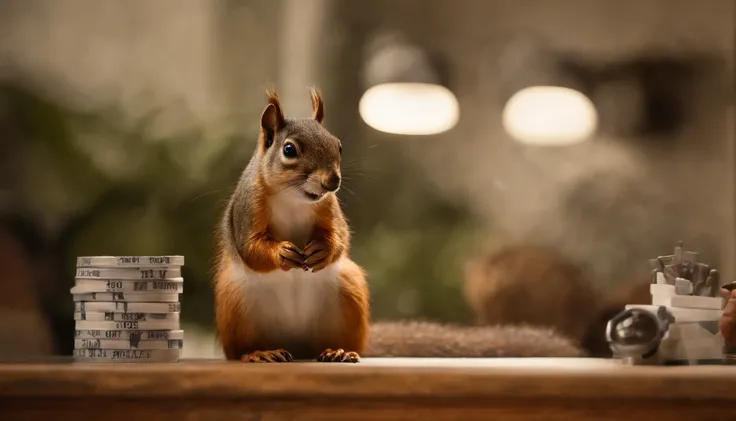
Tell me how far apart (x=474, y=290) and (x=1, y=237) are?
0.91m

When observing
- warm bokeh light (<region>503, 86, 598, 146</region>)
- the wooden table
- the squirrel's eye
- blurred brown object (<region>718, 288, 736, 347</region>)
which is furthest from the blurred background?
the wooden table

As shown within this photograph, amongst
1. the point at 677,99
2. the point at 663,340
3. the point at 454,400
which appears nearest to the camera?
the point at 454,400

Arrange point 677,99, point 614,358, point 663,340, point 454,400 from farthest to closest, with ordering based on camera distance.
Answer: point 677,99 < point 614,358 < point 663,340 < point 454,400

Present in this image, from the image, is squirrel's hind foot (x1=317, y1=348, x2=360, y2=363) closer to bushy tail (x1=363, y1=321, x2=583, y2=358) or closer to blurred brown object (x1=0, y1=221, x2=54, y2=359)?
bushy tail (x1=363, y1=321, x2=583, y2=358)

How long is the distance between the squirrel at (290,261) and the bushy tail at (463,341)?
0.18m

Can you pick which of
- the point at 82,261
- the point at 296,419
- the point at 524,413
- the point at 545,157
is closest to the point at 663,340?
the point at 524,413

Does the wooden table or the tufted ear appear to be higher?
the tufted ear

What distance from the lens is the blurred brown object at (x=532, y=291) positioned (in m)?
1.64

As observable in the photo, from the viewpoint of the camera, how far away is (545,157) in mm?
1668

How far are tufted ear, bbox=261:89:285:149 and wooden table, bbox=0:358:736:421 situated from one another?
0.40 meters

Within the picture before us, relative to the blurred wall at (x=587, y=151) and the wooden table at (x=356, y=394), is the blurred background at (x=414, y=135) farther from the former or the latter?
the wooden table at (x=356, y=394)

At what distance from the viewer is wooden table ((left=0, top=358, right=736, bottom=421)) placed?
117 centimetres

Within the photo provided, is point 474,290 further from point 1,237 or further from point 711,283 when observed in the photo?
point 1,237

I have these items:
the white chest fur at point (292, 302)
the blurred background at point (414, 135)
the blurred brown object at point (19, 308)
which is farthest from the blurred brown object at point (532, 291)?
the blurred brown object at point (19, 308)
